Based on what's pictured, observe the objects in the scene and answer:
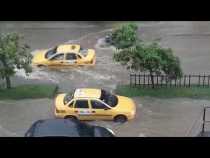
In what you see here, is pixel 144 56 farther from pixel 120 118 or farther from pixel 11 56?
pixel 11 56

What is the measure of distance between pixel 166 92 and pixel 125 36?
A: 1.22m

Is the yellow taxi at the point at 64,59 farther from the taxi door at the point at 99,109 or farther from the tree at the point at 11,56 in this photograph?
the taxi door at the point at 99,109

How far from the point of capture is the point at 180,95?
1020cm

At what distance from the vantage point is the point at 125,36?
10375 millimetres

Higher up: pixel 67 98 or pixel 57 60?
pixel 57 60

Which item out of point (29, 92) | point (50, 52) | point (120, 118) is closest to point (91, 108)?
point (120, 118)

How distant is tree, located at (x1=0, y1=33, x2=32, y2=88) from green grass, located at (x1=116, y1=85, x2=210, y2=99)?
1.69 m

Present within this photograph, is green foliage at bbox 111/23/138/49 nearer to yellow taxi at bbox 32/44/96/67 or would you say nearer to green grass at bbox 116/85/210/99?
yellow taxi at bbox 32/44/96/67

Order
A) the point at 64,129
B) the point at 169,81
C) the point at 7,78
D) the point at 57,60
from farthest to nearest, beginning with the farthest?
the point at 57,60, the point at 169,81, the point at 7,78, the point at 64,129

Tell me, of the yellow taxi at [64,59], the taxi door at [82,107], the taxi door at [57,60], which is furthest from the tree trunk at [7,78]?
the taxi door at [82,107]

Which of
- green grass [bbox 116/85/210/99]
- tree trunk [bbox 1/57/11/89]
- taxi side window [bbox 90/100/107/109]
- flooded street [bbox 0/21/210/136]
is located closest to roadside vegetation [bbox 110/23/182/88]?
green grass [bbox 116/85/210/99]

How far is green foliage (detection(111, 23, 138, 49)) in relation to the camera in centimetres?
1030
